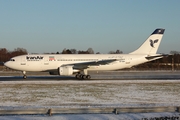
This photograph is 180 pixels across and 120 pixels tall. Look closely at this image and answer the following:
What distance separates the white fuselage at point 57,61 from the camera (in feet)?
112

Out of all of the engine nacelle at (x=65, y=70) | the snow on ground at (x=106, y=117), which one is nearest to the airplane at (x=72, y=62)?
the engine nacelle at (x=65, y=70)

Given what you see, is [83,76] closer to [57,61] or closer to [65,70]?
[65,70]

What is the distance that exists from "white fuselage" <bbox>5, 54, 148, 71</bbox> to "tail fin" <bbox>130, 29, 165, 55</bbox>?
1.42 meters

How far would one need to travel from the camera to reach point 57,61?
3456cm

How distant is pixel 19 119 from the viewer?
1048 cm

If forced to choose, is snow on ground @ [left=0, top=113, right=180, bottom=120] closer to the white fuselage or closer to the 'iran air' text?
the white fuselage

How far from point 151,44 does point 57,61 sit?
527 inches

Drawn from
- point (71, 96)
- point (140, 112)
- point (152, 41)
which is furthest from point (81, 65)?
point (140, 112)

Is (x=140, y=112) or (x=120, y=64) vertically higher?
(x=120, y=64)

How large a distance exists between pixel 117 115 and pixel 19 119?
3.99 m

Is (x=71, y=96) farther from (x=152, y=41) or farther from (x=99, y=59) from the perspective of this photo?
(x=152, y=41)

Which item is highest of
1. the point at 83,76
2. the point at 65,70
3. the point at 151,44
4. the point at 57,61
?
the point at 151,44

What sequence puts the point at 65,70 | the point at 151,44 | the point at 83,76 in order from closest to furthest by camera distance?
1. the point at 65,70
2. the point at 83,76
3. the point at 151,44

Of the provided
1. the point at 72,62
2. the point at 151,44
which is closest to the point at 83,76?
the point at 72,62
